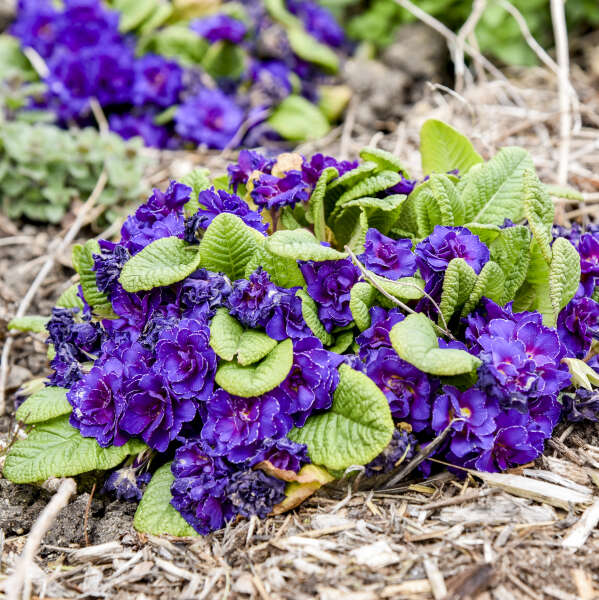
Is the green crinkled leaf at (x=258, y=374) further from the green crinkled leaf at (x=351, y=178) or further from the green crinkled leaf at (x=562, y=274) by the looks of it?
the green crinkled leaf at (x=562, y=274)

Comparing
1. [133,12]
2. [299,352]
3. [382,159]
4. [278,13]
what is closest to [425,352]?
[299,352]

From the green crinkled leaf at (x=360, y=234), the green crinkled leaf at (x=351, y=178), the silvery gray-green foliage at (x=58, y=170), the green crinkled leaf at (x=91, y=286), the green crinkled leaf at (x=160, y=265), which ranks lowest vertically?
the silvery gray-green foliage at (x=58, y=170)

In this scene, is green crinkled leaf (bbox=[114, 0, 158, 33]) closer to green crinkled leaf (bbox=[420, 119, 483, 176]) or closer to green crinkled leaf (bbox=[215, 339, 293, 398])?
green crinkled leaf (bbox=[420, 119, 483, 176])

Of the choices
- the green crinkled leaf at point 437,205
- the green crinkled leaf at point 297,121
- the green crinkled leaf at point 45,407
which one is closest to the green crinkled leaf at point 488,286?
the green crinkled leaf at point 437,205

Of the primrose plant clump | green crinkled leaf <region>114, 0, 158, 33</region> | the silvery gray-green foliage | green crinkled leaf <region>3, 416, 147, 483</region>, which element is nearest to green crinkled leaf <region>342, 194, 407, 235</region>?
the primrose plant clump

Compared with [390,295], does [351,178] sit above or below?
above

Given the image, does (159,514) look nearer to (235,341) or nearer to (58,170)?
(235,341)
